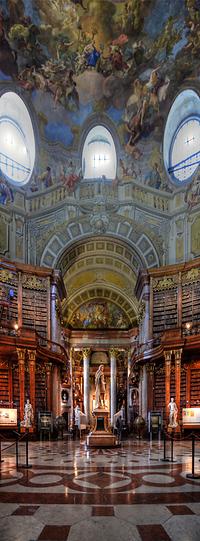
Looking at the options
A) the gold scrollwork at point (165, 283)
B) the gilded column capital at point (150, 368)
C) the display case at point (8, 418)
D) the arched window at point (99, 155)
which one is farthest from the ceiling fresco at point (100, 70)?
the display case at point (8, 418)

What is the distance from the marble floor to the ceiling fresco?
1878 centimetres

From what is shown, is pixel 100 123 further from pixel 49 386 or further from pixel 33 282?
pixel 49 386

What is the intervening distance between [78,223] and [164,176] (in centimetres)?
618

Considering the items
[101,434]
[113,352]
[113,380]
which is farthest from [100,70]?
[113,380]

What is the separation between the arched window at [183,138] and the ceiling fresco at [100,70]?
519 mm

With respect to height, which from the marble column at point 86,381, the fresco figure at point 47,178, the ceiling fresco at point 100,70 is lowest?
the marble column at point 86,381

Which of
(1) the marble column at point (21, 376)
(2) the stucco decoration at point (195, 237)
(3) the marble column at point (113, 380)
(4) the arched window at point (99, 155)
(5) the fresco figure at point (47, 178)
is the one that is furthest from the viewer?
(3) the marble column at point (113, 380)

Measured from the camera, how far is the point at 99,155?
2908 cm

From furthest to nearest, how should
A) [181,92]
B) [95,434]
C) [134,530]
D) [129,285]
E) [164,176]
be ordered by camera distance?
[129,285], [164,176], [181,92], [95,434], [134,530]

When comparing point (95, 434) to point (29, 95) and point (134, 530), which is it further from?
point (29, 95)

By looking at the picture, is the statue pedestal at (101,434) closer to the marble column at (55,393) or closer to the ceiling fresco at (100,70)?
the marble column at (55,393)

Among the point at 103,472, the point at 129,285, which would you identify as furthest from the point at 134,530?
→ the point at 129,285

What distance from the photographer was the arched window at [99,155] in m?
28.7

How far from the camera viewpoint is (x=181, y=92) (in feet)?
83.8
